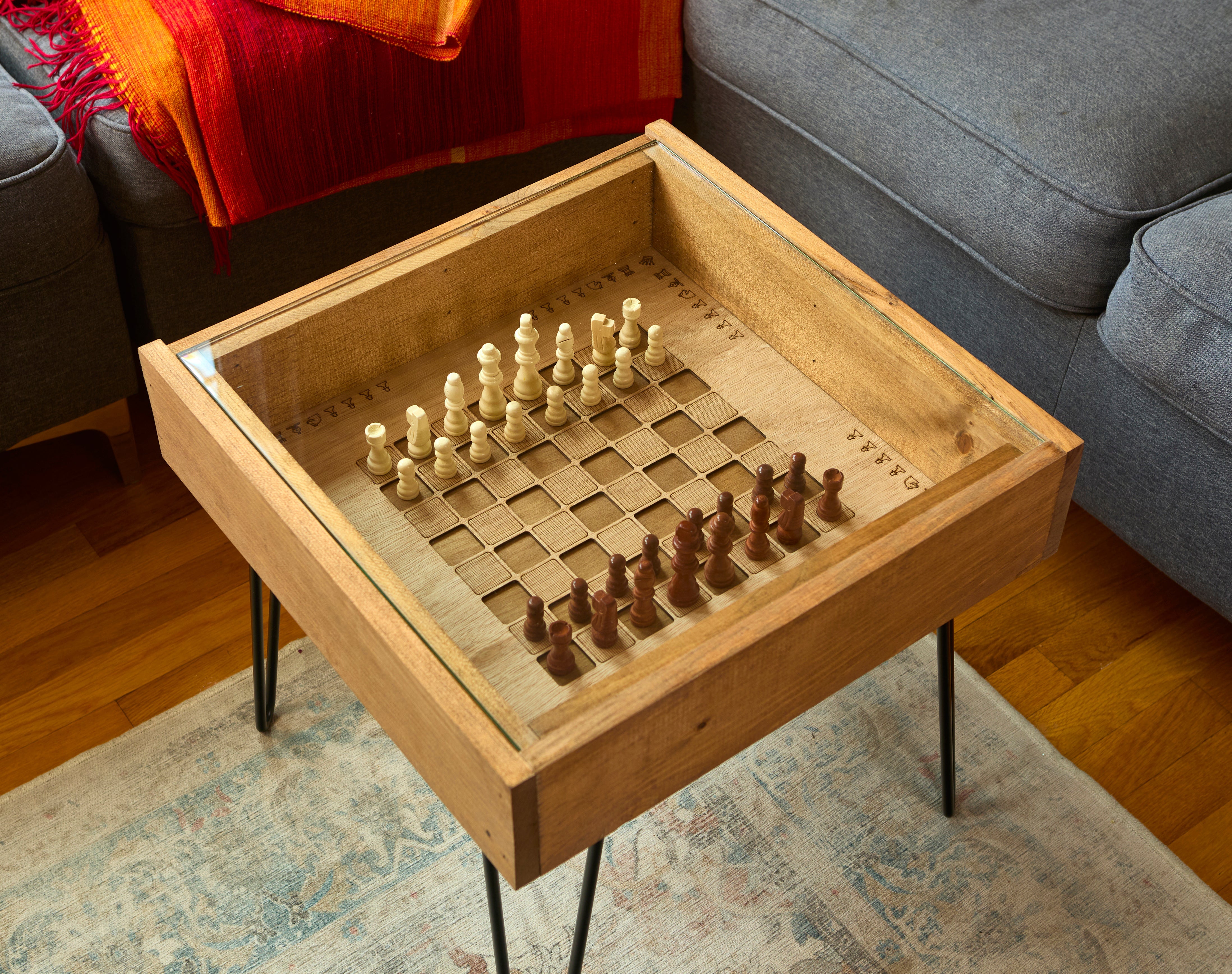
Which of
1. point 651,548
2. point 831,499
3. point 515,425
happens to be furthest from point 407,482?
point 831,499

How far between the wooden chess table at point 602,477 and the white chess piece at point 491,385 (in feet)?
0.06

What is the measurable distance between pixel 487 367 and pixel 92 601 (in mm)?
644

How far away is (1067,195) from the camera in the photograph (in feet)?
4.33

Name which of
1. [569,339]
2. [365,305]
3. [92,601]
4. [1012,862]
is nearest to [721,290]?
[569,339]

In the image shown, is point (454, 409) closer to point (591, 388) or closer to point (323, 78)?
point (591, 388)

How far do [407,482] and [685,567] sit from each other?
9.7 inches

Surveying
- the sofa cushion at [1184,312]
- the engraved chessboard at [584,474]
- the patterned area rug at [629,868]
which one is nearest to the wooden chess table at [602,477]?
the engraved chessboard at [584,474]

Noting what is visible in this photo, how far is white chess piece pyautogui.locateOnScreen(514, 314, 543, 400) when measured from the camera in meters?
1.13

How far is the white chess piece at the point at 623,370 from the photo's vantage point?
1145 millimetres

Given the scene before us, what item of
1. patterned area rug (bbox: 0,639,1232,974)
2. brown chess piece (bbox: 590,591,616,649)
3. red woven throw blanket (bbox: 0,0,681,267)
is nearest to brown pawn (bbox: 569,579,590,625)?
brown chess piece (bbox: 590,591,616,649)

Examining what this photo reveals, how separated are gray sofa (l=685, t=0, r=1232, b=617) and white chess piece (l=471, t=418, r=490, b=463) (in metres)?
0.63

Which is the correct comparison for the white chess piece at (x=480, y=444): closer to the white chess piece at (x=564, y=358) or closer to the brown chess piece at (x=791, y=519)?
the white chess piece at (x=564, y=358)

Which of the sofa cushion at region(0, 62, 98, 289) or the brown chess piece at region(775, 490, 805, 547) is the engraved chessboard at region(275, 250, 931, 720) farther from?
the sofa cushion at region(0, 62, 98, 289)

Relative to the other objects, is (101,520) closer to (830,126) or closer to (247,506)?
(247,506)
